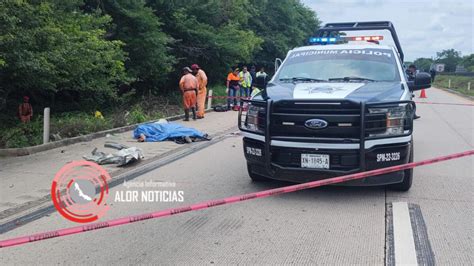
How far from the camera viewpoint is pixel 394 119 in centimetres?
558

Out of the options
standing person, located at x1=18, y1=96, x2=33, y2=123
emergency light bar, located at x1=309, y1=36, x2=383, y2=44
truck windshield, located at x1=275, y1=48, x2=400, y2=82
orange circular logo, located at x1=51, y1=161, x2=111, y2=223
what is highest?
emergency light bar, located at x1=309, y1=36, x2=383, y2=44

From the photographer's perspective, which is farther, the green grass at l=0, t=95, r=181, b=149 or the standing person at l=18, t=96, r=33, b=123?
the standing person at l=18, t=96, r=33, b=123

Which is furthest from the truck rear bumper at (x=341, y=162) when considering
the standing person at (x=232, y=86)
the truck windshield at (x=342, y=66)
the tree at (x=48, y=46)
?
the standing person at (x=232, y=86)

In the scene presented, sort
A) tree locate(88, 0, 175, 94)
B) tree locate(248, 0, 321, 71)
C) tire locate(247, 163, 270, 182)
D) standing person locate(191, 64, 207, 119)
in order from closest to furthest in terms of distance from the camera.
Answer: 1. tire locate(247, 163, 270, 182)
2. tree locate(88, 0, 175, 94)
3. standing person locate(191, 64, 207, 119)
4. tree locate(248, 0, 321, 71)

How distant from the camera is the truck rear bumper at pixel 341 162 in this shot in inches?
219

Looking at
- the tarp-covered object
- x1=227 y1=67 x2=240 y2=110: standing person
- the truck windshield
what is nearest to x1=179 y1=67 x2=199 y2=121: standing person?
the tarp-covered object

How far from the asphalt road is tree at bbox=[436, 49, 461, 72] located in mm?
112646

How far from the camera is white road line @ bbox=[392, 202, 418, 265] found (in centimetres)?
411

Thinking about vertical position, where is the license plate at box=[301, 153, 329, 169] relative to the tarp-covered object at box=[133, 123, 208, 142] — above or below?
above

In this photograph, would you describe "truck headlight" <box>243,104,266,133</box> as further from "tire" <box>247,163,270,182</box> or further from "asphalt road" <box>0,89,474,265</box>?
"asphalt road" <box>0,89,474,265</box>

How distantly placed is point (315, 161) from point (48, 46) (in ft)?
19.7

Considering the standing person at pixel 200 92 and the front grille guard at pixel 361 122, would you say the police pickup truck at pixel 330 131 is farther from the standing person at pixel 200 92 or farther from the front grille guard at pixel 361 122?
the standing person at pixel 200 92

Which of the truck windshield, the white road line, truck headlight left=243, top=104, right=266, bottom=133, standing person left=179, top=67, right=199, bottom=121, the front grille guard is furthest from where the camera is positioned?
standing person left=179, top=67, right=199, bottom=121

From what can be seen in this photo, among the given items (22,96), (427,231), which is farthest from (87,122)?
(427,231)
